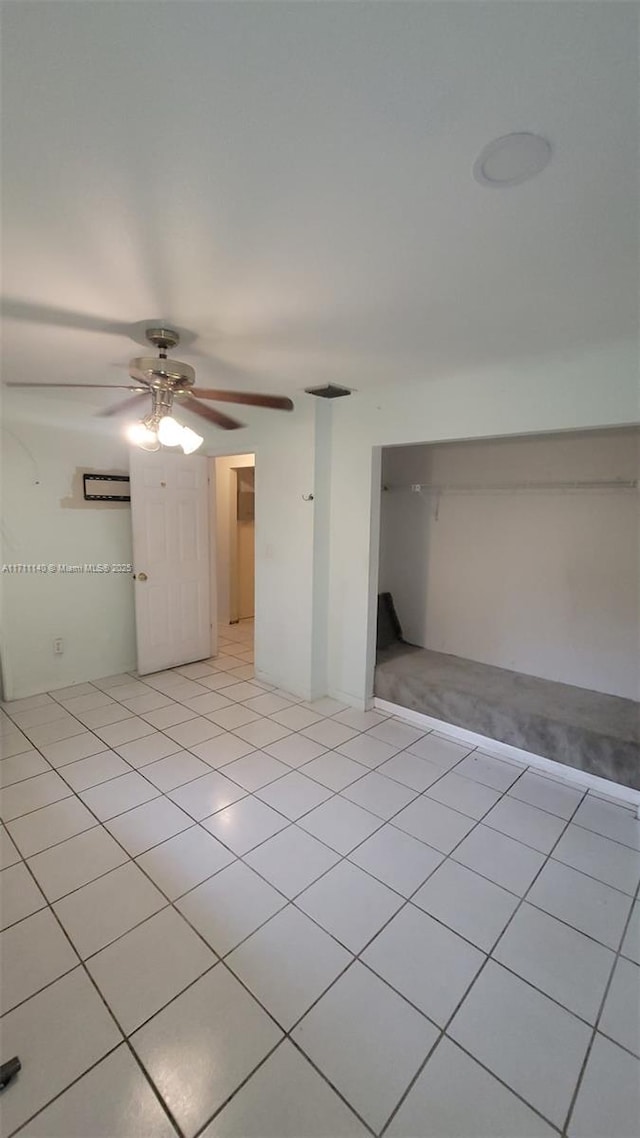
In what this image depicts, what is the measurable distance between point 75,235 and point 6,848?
2507mm

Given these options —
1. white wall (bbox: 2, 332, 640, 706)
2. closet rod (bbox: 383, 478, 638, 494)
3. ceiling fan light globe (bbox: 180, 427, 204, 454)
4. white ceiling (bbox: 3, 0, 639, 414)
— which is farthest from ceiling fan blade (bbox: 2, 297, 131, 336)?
closet rod (bbox: 383, 478, 638, 494)

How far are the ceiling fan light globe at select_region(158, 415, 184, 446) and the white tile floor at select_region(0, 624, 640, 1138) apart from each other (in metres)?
1.87

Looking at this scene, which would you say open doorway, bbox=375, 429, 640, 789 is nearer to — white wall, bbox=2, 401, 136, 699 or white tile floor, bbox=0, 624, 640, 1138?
white tile floor, bbox=0, 624, 640, 1138

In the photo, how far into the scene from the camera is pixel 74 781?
2.61 meters

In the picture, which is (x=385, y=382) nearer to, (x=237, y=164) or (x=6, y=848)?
(x=237, y=164)

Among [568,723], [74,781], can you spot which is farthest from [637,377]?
[74,781]

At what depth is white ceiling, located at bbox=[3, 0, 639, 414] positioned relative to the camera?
0.78 meters

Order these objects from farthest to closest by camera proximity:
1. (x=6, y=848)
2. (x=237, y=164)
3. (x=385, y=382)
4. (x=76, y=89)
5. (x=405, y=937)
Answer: (x=385, y=382) < (x=6, y=848) < (x=405, y=937) < (x=237, y=164) < (x=76, y=89)

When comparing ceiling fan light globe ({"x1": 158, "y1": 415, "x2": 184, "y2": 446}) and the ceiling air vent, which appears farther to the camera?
the ceiling air vent

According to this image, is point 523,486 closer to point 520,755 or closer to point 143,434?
point 520,755

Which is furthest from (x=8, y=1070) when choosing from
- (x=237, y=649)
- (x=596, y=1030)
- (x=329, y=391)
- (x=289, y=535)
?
(x=237, y=649)

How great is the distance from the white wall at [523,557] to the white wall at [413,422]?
94 cm

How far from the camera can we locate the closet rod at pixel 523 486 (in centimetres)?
309

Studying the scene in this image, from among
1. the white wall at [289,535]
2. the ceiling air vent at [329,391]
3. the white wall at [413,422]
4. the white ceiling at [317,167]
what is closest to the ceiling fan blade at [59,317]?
the white ceiling at [317,167]
